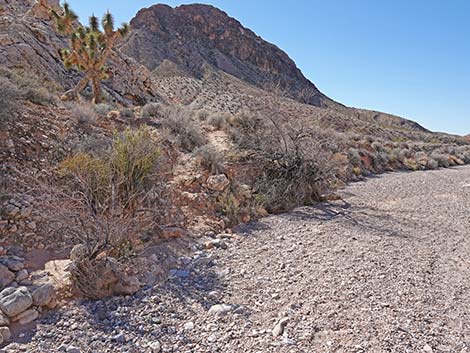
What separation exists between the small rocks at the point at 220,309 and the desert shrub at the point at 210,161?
4.38 metres

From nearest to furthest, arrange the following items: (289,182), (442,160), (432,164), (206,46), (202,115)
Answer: (289,182) < (202,115) < (432,164) < (442,160) < (206,46)

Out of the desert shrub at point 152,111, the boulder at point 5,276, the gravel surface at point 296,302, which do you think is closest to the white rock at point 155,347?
the gravel surface at point 296,302

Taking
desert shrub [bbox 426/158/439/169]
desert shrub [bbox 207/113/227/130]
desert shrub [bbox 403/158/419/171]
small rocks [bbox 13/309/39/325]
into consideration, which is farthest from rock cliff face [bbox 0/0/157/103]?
desert shrub [bbox 426/158/439/169]

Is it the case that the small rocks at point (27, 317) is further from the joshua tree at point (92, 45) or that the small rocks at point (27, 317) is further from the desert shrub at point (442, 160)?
the desert shrub at point (442, 160)

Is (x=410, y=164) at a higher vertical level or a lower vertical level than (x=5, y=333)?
higher

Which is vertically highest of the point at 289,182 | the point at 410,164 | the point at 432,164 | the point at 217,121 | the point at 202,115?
the point at 202,115

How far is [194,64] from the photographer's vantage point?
51719 mm

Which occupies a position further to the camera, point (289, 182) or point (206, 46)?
point (206, 46)

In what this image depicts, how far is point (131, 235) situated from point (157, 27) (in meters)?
63.1

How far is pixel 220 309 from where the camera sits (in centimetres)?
355

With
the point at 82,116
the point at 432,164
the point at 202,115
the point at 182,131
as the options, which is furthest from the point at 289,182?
the point at 432,164

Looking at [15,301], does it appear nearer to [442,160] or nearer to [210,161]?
[210,161]

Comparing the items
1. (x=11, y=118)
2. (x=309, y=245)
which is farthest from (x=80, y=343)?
(x=11, y=118)

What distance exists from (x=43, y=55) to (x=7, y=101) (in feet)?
49.2
